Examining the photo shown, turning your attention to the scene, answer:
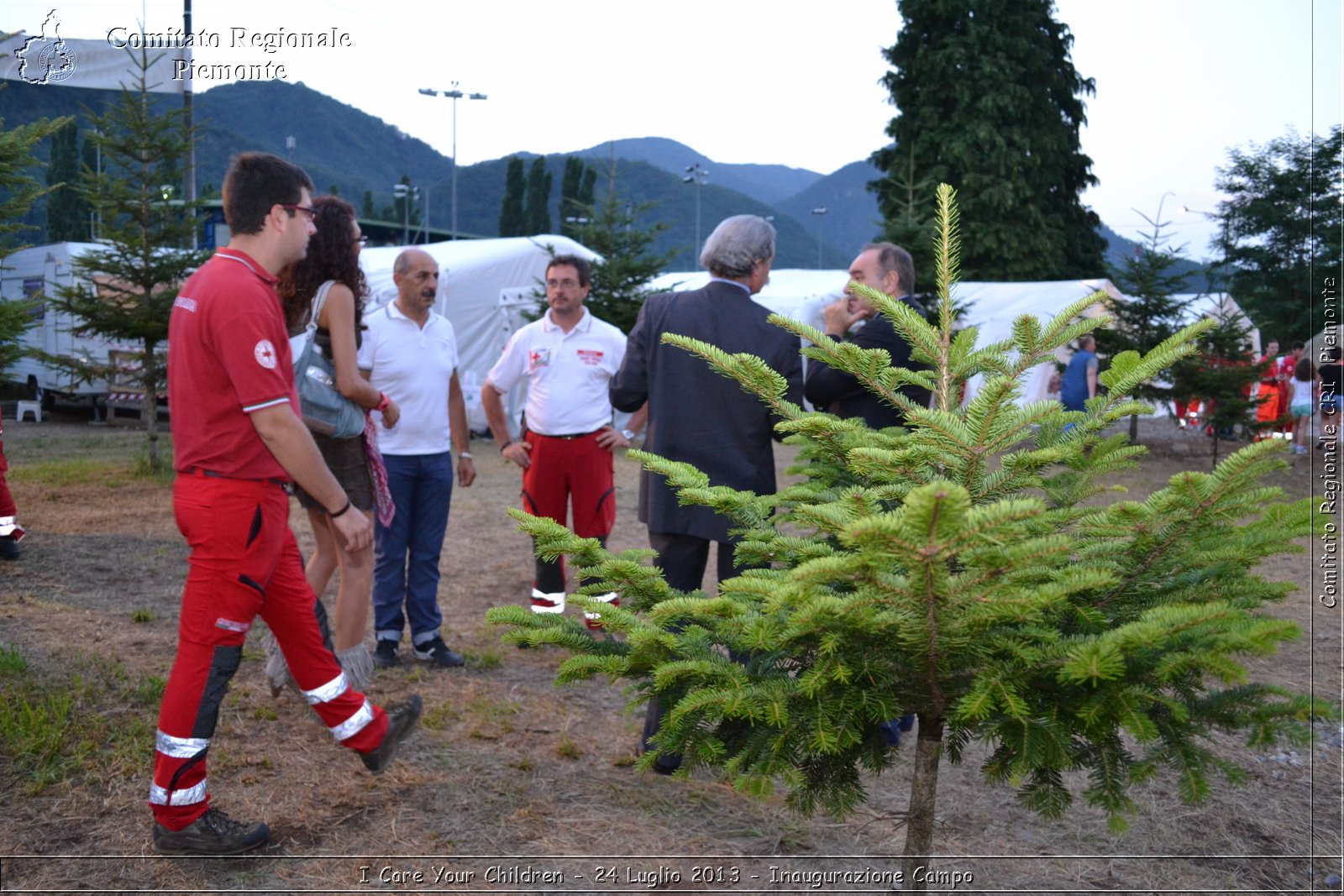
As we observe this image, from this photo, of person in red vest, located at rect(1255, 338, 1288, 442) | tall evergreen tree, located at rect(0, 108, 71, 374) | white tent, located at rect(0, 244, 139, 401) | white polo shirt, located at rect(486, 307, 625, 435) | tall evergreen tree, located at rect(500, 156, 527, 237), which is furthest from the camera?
tall evergreen tree, located at rect(500, 156, 527, 237)

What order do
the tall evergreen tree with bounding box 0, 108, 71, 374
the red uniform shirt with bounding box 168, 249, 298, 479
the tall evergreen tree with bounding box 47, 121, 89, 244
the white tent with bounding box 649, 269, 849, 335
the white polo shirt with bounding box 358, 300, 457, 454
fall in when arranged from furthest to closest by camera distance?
1. the tall evergreen tree with bounding box 47, 121, 89, 244
2. the white tent with bounding box 649, 269, 849, 335
3. the white polo shirt with bounding box 358, 300, 457, 454
4. the tall evergreen tree with bounding box 0, 108, 71, 374
5. the red uniform shirt with bounding box 168, 249, 298, 479

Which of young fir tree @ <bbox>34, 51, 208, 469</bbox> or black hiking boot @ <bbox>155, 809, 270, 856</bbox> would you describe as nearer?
black hiking boot @ <bbox>155, 809, 270, 856</bbox>

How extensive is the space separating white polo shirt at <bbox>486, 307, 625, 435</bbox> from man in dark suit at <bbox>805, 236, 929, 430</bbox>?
1.86 metres

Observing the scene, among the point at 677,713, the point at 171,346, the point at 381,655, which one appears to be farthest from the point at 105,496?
the point at 677,713

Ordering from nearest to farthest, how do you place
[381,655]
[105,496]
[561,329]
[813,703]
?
[813,703]
[381,655]
[561,329]
[105,496]

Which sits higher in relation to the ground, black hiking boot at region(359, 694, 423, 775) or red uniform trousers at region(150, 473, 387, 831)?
red uniform trousers at region(150, 473, 387, 831)

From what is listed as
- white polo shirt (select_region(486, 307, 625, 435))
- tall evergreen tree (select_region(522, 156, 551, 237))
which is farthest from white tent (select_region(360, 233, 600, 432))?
tall evergreen tree (select_region(522, 156, 551, 237))

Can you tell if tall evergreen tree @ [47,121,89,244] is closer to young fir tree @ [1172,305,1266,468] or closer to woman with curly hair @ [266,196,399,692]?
young fir tree @ [1172,305,1266,468]

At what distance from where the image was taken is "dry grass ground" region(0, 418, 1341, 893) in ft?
10.3

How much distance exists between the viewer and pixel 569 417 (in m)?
5.60

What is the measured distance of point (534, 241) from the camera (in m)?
17.5

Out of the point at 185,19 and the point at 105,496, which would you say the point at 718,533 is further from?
the point at 185,19

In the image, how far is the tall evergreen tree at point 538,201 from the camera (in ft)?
211

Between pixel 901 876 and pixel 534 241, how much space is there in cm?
1614
